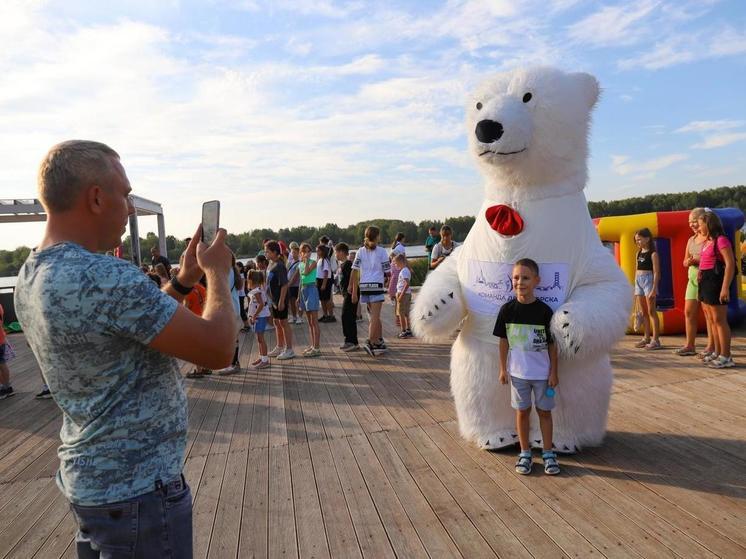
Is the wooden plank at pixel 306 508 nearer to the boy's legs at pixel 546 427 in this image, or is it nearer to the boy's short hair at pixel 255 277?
the boy's legs at pixel 546 427

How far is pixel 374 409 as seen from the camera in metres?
4.41

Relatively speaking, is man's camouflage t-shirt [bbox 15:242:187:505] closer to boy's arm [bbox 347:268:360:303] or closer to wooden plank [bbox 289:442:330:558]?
wooden plank [bbox 289:442:330:558]

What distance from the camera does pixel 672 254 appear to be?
669 cm

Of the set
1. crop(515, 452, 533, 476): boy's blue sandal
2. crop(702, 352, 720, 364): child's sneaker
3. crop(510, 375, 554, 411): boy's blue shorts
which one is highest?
crop(510, 375, 554, 411): boy's blue shorts

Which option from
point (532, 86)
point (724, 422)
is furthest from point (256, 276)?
point (724, 422)

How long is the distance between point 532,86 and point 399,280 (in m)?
4.76

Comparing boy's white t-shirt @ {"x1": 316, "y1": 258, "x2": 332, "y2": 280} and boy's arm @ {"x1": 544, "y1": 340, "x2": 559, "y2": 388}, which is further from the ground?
boy's white t-shirt @ {"x1": 316, "y1": 258, "x2": 332, "y2": 280}

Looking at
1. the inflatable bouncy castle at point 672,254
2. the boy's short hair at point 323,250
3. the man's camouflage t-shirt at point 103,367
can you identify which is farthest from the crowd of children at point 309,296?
the man's camouflage t-shirt at point 103,367

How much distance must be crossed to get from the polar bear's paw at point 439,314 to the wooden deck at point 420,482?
2.65ft

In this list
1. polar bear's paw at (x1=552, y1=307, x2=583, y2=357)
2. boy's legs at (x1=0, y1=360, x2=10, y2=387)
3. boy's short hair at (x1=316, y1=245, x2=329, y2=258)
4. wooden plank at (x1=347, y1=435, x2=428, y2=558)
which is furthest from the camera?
boy's short hair at (x1=316, y1=245, x2=329, y2=258)

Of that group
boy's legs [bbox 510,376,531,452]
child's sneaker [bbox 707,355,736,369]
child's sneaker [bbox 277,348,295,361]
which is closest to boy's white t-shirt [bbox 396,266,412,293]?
child's sneaker [bbox 277,348,295,361]

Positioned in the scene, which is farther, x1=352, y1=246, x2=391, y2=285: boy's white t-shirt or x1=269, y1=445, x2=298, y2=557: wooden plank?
x1=352, y1=246, x2=391, y2=285: boy's white t-shirt

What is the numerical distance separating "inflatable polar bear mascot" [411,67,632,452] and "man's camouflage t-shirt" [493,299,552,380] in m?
0.08

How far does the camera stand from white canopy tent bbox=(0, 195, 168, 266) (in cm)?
1047
